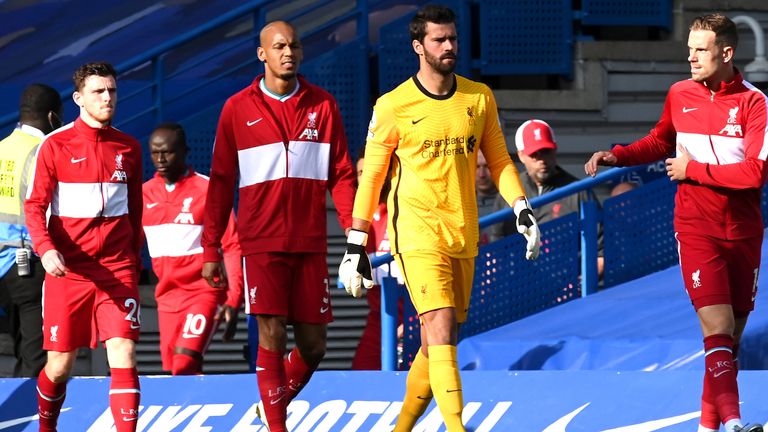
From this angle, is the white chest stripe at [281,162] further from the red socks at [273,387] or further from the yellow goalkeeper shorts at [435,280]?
the yellow goalkeeper shorts at [435,280]

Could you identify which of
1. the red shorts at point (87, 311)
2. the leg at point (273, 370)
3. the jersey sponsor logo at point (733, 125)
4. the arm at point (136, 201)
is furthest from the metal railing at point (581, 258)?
the jersey sponsor logo at point (733, 125)

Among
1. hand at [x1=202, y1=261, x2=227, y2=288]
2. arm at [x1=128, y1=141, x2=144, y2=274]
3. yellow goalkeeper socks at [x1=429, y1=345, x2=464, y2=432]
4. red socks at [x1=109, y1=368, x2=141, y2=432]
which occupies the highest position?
arm at [x1=128, y1=141, x2=144, y2=274]

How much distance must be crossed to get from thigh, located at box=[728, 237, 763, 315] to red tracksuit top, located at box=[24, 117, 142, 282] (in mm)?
3410

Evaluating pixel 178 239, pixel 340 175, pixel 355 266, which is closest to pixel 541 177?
pixel 178 239

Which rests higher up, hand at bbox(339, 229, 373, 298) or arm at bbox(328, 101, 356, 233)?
arm at bbox(328, 101, 356, 233)

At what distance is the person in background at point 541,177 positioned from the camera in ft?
39.5

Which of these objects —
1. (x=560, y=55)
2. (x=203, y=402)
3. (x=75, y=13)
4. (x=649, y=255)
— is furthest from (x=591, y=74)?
(x=203, y=402)

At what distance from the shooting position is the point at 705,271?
888 cm

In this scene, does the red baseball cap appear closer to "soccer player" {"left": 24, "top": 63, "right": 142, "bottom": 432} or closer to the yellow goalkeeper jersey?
the yellow goalkeeper jersey

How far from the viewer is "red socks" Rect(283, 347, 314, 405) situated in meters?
9.97

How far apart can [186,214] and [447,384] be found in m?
4.12

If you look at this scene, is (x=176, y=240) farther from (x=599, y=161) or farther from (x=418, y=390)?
(x=599, y=161)

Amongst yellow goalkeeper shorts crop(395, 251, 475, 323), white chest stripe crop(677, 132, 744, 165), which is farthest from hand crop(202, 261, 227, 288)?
white chest stripe crop(677, 132, 744, 165)

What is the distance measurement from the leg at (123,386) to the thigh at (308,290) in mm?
945
